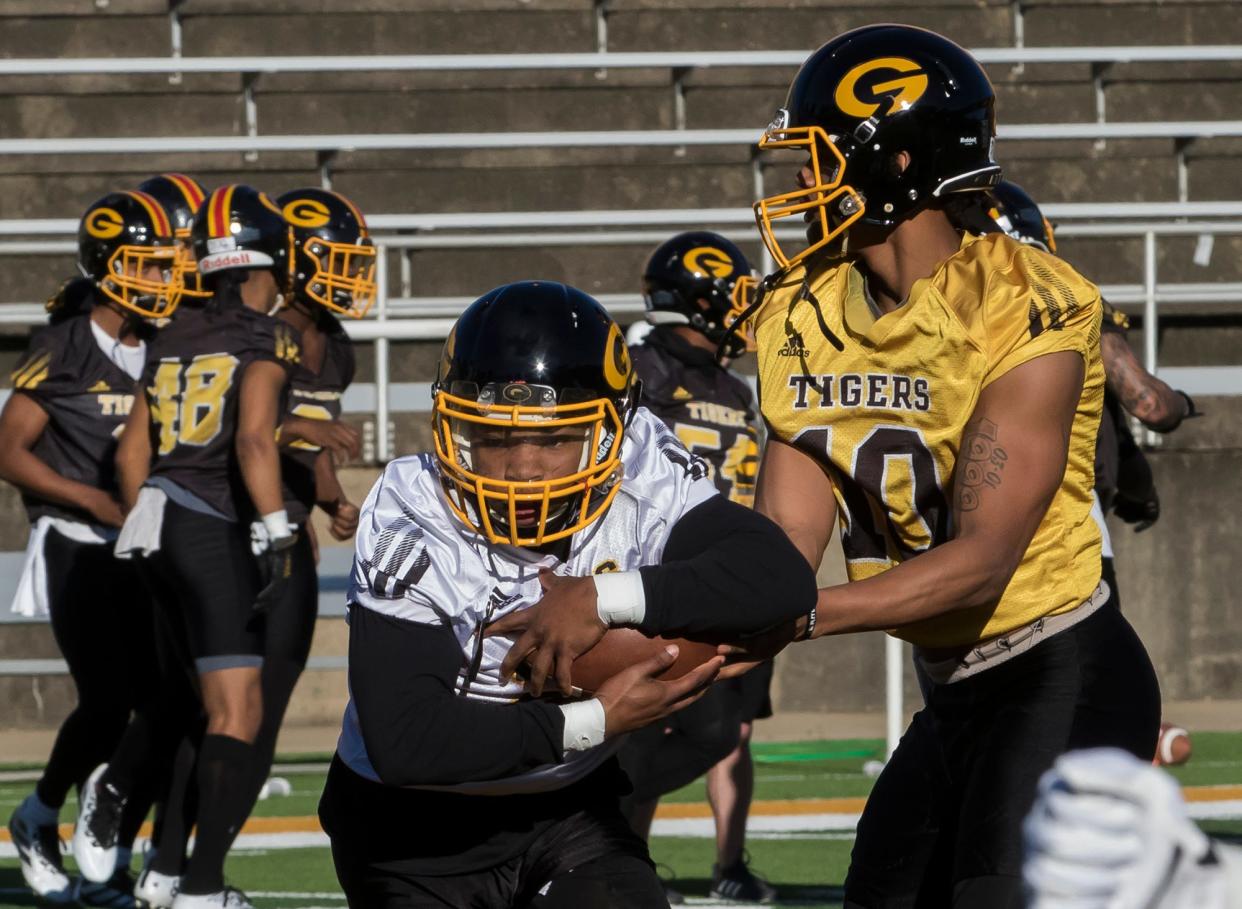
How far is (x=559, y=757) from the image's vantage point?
2639 millimetres

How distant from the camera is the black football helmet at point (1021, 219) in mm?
5352

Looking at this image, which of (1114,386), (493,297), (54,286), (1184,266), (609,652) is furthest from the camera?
(1184,266)

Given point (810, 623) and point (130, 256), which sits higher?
point (130, 256)

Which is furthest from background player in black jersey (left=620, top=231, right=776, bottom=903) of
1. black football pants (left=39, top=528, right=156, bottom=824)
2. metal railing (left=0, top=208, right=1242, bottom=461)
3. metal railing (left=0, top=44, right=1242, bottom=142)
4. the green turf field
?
metal railing (left=0, top=44, right=1242, bottom=142)

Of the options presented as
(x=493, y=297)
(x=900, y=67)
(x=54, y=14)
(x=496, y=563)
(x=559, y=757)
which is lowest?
(x=559, y=757)

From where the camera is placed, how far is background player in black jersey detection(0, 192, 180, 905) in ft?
18.9

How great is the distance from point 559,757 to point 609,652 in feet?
0.52

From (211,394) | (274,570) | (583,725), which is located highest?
(211,394)

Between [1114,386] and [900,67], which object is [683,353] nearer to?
[1114,386]

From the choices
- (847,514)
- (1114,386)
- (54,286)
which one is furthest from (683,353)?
(54,286)

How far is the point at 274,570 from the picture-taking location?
201 inches

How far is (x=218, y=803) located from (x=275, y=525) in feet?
2.37

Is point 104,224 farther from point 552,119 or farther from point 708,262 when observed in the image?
point 552,119

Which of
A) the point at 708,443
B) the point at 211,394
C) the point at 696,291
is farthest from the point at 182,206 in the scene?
the point at 708,443
